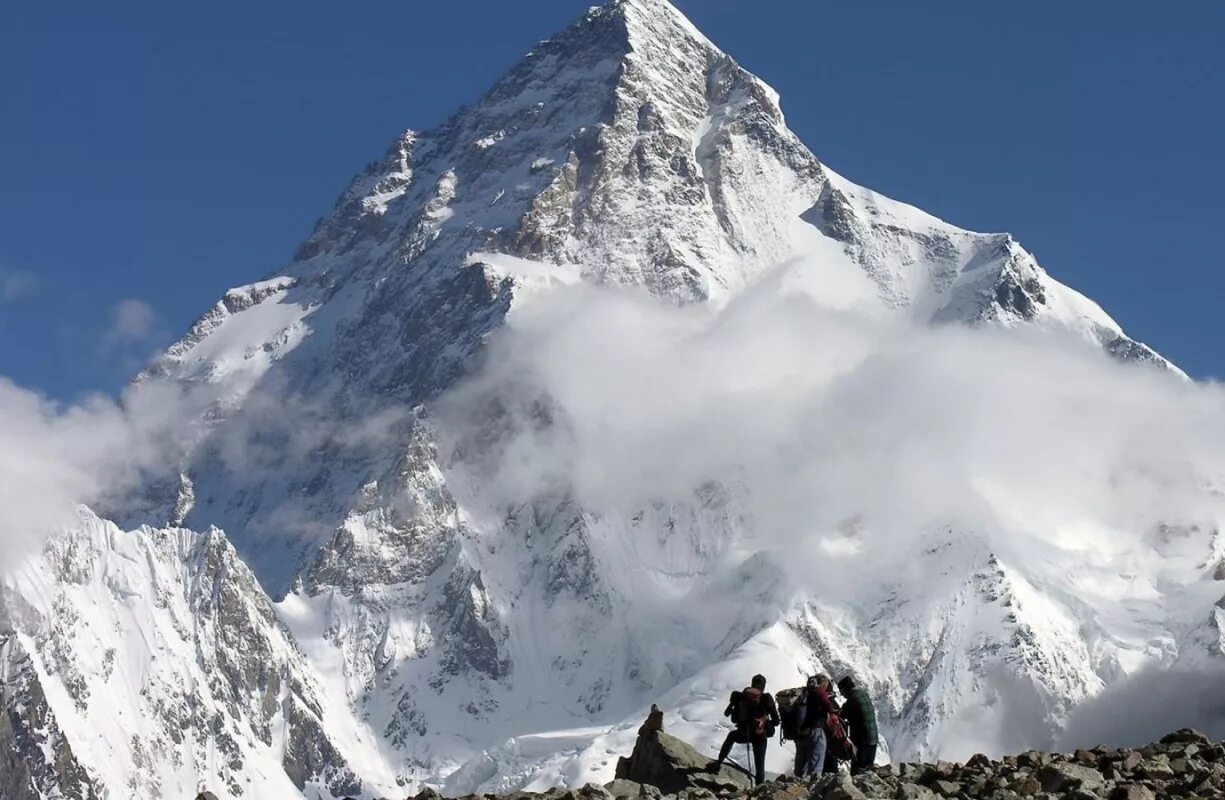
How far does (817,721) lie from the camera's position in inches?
1736

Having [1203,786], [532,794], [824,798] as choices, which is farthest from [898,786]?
[532,794]

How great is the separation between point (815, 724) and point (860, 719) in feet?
4.39

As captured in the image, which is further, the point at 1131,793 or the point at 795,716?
the point at 795,716

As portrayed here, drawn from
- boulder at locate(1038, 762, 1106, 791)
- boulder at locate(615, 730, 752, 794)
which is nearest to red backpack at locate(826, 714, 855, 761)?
boulder at locate(615, 730, 752, 794)

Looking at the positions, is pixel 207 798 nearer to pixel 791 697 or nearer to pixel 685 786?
pixel 685 786

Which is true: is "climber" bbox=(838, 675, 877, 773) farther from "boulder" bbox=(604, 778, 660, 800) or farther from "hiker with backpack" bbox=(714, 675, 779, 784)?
"boulder" bbox=(604, 778, 660, 800)

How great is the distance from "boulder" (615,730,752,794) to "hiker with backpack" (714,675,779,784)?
0.68 meters

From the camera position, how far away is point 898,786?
113ft

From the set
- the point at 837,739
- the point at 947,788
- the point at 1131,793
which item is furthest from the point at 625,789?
the point at 1131,793

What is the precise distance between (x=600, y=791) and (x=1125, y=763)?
408 inches

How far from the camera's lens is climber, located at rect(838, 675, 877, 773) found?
4447 centimetres

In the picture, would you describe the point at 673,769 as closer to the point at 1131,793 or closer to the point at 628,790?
the point at 628,790

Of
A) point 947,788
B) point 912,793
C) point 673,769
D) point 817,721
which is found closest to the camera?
point 912,793

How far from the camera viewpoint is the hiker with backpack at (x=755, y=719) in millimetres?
44500
